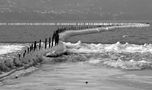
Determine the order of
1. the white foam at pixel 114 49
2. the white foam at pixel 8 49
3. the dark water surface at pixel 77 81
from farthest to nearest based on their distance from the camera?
the white foam at pixel 8 49 → the white foam at pixel 114 49 → the dark water surface at pixel 77 81

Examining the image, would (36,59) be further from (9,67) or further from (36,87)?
(36,87)

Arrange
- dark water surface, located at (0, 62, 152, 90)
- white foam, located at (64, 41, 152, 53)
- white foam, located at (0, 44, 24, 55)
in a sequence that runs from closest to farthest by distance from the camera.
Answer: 1. dark water surface, located at (0, 62, 152, 90)
2. white foam, located at (64, 41, 152, 53)
3. white foam, located at (0, 44, 24, 55)

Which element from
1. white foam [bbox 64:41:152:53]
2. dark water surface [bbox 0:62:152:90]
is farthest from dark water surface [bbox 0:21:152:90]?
white foam [bbox 64:41:152:53]

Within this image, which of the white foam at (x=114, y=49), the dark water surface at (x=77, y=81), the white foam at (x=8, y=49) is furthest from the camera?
the white foam at (x=8, y=49)

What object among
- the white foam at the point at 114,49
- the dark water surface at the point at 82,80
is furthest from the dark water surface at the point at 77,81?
the white foam at the point at 114,49

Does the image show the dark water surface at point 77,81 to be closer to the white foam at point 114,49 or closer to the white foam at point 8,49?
the white foam at point 114,49

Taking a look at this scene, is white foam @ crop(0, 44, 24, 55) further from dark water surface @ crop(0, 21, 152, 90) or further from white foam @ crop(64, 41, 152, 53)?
dark water surface @ crop(0, 21, 152, 90)

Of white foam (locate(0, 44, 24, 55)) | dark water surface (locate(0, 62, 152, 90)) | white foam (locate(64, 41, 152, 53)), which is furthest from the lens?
white foam (locate(0, 44, 24, 55))

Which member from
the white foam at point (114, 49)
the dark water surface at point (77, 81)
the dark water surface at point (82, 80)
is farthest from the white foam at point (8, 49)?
the dark water surface at point (77, 81)

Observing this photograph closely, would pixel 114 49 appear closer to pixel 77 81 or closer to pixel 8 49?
pixel 8 49

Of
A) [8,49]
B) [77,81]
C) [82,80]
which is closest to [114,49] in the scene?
A: [8,49]

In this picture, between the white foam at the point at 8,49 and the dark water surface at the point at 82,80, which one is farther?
the white foam at the point at 8,49

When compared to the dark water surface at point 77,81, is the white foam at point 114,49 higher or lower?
higher

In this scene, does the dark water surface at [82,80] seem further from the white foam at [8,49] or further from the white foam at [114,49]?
the white foam at [8,49]
